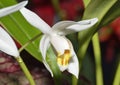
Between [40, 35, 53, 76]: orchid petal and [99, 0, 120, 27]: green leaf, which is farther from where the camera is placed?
[99, 0, 120, 27]: green leaf

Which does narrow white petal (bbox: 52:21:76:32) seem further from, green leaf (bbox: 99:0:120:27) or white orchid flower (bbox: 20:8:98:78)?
green leaf (bbox: 99:0:120:27)

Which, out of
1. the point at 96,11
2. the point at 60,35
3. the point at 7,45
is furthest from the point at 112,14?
the point at 7,45

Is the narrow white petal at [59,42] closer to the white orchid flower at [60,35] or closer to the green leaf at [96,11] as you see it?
the white orchid flower at [60,35]

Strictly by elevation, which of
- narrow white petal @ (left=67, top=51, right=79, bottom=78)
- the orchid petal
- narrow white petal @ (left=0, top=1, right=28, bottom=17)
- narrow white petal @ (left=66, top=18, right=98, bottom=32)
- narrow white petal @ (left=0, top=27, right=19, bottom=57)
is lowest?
narrow white petal @ (left=67, top=51, right=79, bottom=78)

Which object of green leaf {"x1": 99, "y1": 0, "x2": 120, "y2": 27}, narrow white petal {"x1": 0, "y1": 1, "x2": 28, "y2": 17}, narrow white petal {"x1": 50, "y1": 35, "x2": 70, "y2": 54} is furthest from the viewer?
green leaf {"x1": 99, "y1": 0, "x2": 120, "y2": 27}

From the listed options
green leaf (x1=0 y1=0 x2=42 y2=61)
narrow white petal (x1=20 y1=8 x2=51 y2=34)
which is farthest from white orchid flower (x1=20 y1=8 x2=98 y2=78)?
green leaf (x1=0 y1=0 x2=42 y2=61)

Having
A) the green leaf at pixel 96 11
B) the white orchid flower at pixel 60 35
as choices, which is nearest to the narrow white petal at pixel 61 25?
the white orchid flower at pixel 60 35
